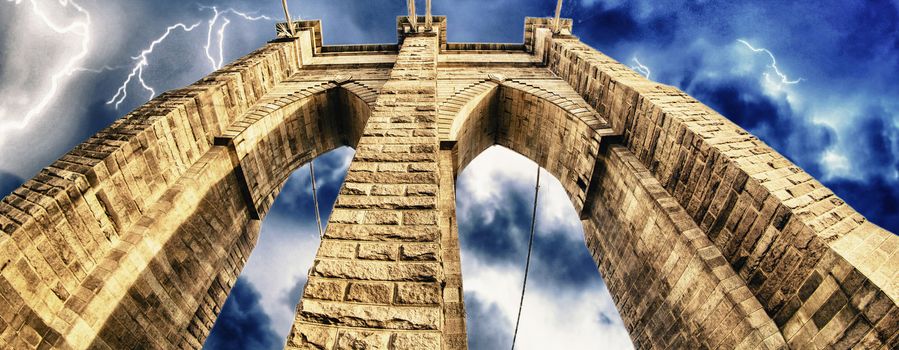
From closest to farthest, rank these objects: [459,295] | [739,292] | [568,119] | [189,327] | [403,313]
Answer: [403,313], [459,295], [739,292], [189,327], [568,119]

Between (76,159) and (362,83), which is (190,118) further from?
(362,83)

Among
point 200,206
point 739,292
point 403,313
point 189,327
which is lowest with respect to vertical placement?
point 189,327

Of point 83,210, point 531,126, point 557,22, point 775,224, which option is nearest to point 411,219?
point 775,224

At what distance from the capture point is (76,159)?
14.2 ft

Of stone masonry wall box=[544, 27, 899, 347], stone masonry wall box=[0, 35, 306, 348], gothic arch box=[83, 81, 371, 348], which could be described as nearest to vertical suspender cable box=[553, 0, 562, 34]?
stone masonry wall box=[544, 27, 899, 347]

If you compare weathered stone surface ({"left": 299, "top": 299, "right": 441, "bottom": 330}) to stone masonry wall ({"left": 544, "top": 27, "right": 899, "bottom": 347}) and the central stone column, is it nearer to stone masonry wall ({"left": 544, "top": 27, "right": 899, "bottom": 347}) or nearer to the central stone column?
the central stone column

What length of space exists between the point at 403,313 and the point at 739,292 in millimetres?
3678

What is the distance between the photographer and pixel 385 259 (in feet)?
8.38

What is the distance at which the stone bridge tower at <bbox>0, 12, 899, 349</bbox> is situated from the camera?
108 inches

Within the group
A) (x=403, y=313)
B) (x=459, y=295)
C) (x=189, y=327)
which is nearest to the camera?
Result: (x=403, y=313)

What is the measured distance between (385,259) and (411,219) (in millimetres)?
443

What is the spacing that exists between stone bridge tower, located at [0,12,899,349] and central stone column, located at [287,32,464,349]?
0.01 metres

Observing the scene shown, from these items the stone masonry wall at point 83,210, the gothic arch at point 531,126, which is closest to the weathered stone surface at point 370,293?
the stone masonry wall at point 83,210

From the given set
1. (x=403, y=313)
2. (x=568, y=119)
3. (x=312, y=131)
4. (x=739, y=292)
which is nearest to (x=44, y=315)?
(x=403, y=313)
